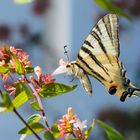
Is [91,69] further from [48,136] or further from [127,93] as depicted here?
[48,136]

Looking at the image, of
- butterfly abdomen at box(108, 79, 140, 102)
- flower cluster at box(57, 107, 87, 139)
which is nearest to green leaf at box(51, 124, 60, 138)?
flower cluster at box(57, 107, 87, 139)

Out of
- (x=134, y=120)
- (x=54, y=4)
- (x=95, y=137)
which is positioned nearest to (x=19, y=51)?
(x=95, y=137)

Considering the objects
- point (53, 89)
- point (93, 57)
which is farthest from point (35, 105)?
point (93, 57)

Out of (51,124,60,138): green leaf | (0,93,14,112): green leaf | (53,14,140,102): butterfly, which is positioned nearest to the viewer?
(0,93,14,112): green leaf

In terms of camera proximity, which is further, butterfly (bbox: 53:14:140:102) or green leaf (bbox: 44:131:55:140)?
butterfly (bbox: 53:14:140:102)

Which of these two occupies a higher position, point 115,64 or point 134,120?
point 115,64

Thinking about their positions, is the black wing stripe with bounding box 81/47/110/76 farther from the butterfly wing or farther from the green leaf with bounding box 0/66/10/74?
the green leaf with bounding box 0/66/10/74

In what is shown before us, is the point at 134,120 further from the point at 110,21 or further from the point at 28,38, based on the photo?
the point at 110,21
